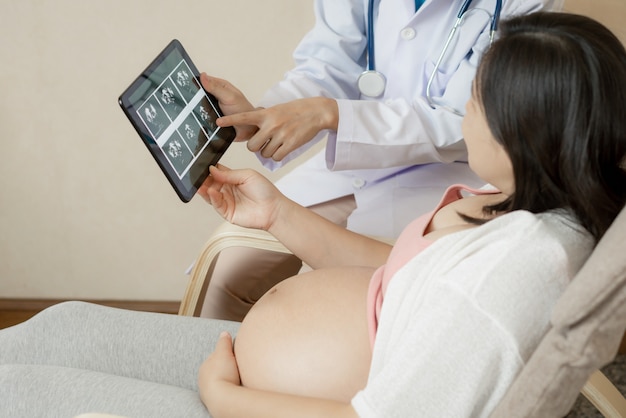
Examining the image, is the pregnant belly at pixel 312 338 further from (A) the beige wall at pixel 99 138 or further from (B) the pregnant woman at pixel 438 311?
(A) the beige wall at pixel 99 138

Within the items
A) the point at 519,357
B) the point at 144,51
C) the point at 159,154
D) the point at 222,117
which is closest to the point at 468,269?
the point at 519,357

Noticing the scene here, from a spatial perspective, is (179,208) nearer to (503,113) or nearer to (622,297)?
(503,113)

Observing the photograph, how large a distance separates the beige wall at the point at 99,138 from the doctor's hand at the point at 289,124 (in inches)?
29.0

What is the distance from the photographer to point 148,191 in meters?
2.14

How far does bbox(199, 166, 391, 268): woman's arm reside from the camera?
1.17m

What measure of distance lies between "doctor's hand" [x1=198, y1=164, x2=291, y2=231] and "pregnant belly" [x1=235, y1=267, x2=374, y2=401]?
0.19m

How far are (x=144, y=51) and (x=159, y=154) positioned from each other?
1047 mm

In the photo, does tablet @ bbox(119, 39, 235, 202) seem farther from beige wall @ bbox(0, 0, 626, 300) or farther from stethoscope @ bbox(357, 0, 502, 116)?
beige wall @ bbox(0, 0, 626, 300)

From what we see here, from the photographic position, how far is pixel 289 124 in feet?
4.26

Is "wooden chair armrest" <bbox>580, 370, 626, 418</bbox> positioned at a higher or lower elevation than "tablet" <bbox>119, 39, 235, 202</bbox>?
lower

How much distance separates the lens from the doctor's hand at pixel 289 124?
1284 millimetres

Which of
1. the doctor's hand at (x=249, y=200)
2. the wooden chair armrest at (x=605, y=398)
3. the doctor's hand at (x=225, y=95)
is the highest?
the doctor's hand at (x=225, y=95)

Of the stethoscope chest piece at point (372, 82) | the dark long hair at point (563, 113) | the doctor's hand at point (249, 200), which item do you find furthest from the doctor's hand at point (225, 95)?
the dark long hair at point (563, 113)

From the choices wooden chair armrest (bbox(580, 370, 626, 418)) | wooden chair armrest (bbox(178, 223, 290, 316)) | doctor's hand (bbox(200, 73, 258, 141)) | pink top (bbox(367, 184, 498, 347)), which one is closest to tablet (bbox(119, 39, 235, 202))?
doctor's hand (bbox(200, 73, 258, 141))
